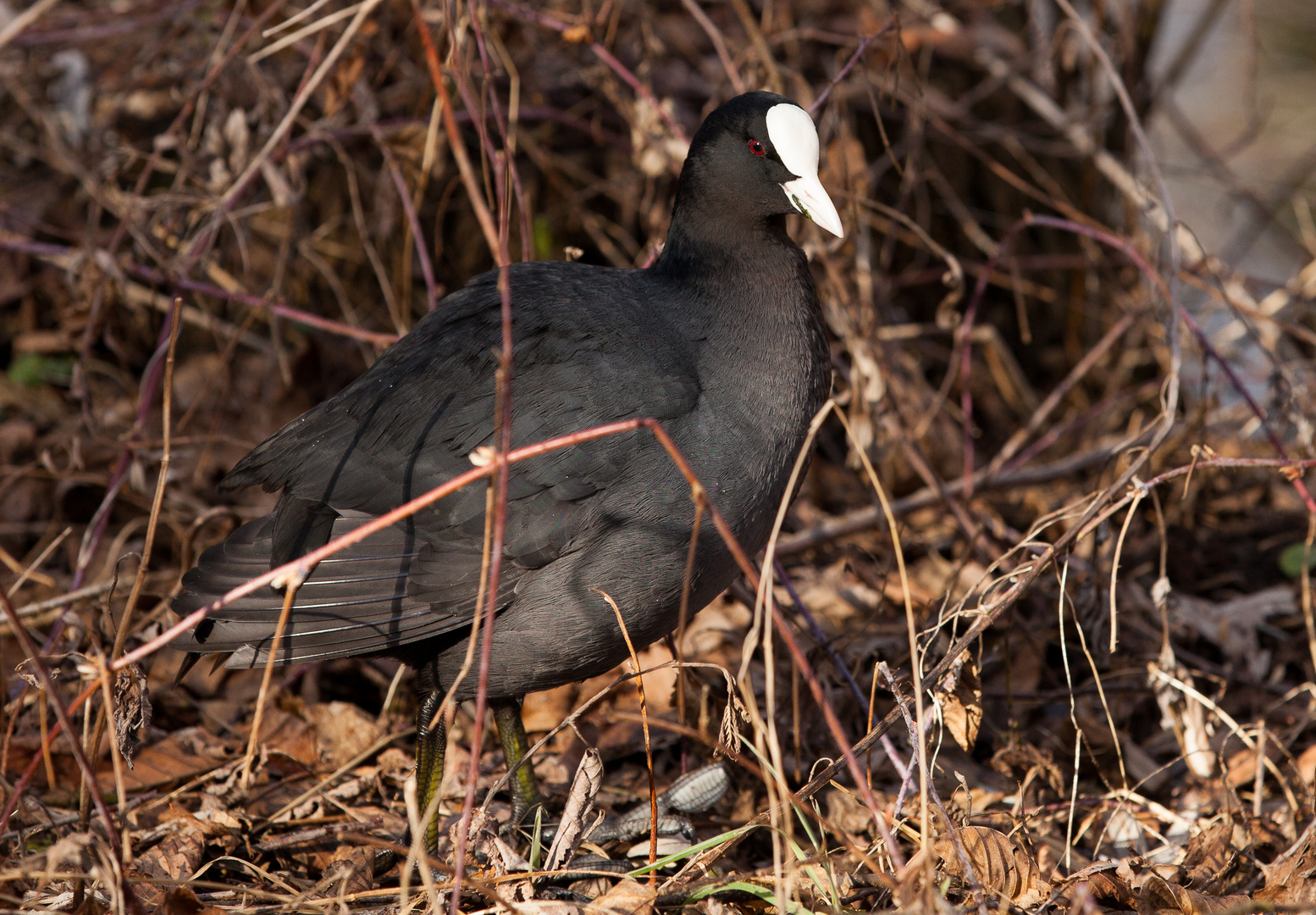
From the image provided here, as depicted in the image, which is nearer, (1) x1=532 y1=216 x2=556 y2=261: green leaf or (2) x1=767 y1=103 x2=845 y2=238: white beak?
(2) x1=767 y1=103 x2=845 y2=238: white beak

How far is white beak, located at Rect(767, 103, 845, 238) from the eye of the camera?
2.21 metres

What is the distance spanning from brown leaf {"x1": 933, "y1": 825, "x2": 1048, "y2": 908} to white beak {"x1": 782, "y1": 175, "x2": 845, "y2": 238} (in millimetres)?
1125

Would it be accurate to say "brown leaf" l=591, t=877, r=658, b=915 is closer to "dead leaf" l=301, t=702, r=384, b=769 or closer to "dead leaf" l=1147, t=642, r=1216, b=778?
"dead leaf" l=301, t=702, r=384, b=769

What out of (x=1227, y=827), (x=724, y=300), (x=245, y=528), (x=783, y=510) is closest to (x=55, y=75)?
(x=245, y=528)

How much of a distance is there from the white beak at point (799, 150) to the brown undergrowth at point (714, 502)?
407 millimetres

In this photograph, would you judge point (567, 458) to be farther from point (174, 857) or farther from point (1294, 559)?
point (1294, 559)

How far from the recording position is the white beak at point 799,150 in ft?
7.24

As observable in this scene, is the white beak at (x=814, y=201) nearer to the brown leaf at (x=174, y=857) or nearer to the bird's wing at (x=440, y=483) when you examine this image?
the bird's wing at (x=440, y=483)

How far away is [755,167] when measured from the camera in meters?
2.29

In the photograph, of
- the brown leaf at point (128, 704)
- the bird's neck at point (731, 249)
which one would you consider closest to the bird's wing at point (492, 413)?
the bird's neck at point (731, 249)

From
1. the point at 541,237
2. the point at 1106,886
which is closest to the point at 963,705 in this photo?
the point at 1106,886

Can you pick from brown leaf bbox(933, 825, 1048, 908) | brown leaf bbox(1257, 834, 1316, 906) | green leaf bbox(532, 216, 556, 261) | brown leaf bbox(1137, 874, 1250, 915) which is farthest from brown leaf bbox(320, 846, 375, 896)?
green leaf bbox(532, 216, 556, 261)

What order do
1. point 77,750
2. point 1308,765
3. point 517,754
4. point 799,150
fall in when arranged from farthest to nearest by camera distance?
1. point 1308,765
2. point 517,754
3. point 799,150
4. point 77,750

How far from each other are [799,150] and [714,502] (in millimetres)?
701
